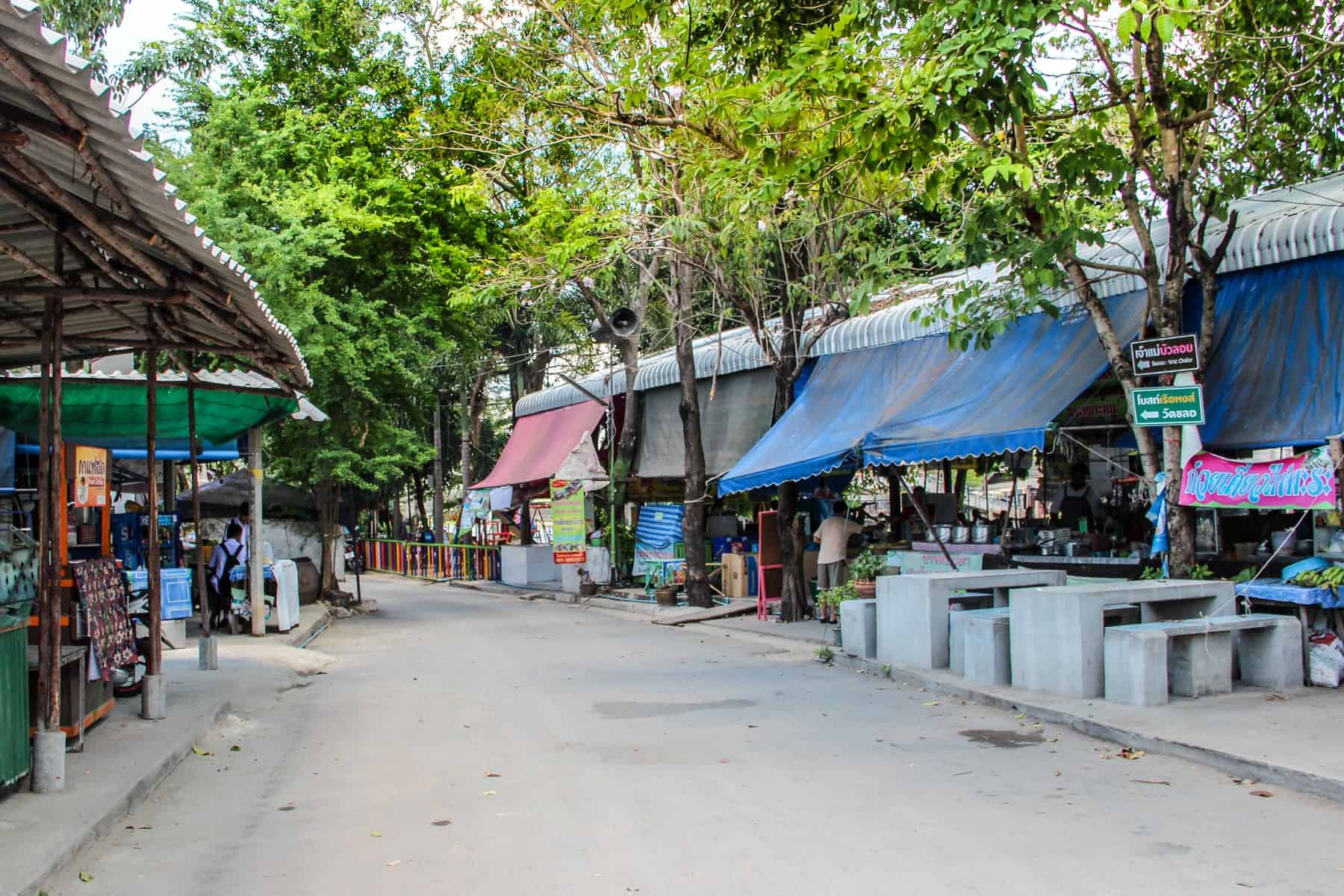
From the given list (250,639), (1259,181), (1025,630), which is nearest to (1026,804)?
(1025,630)

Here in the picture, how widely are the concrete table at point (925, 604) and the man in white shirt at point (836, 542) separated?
3.90 metres

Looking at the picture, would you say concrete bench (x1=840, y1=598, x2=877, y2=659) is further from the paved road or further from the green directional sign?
the green directional sign

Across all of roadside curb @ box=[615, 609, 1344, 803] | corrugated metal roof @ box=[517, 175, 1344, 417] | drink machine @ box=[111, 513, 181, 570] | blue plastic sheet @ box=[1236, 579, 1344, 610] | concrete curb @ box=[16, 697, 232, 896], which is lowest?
roadside curb @ box=[615, 609, 1344, 803]

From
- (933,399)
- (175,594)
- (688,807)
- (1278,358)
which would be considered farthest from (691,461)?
(688,807)

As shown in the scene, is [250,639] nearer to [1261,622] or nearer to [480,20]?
[480,20]

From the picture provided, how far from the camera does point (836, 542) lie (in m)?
17.0

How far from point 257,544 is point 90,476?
20.4 feet

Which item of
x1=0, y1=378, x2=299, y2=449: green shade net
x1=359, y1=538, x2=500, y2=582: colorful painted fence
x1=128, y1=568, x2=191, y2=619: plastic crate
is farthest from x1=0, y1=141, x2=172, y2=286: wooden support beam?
x1=359, y1=538, x2=500, y2=582: colorful painted fence

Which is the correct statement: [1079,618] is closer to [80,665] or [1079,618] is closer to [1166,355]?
[1166,355]

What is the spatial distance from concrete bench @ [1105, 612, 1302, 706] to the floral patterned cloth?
328 inches

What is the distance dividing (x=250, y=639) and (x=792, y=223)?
9.86 m

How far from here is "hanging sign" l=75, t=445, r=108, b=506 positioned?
10555mm

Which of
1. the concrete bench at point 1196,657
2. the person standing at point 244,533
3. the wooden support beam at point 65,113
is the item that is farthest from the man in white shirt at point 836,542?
the wooden support beam at point 65,113

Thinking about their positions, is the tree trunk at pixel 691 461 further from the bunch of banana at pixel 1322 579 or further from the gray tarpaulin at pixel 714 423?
the bunch of banana at pixel 1322 579
